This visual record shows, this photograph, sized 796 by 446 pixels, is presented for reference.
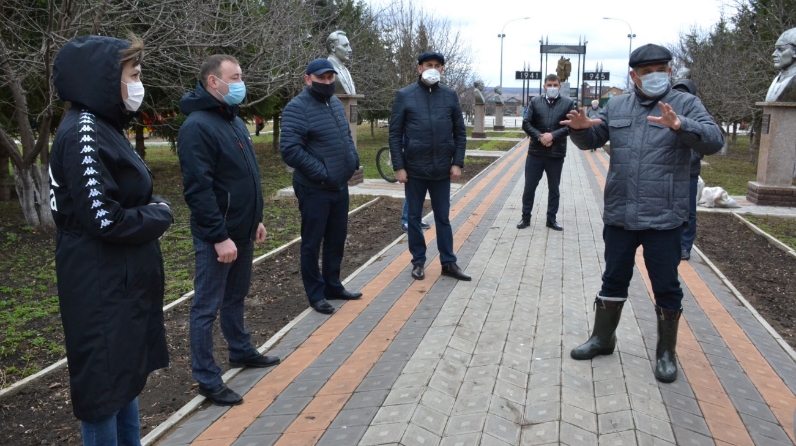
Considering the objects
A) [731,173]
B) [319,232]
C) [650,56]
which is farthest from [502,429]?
[731,173]

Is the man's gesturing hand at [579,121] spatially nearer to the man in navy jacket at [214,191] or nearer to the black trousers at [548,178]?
the man in navy jacket at [214,191]

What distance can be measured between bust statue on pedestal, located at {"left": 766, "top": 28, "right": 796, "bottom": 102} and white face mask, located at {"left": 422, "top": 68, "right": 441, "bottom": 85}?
7.56m

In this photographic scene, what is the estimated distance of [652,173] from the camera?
3754 millimetres

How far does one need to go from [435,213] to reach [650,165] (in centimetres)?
261

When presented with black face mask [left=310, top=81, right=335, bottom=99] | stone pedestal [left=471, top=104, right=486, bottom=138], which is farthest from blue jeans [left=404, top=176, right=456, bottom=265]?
stone pedestal [left=471, top=104, right=486, bottom=138]

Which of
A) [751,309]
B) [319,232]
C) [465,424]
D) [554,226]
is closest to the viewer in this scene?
[465,424]

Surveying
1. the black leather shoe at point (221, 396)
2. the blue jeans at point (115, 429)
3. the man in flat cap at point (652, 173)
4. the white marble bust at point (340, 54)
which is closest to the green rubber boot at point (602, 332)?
the man in flat cap at point (652, 173)

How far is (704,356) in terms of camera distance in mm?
4285

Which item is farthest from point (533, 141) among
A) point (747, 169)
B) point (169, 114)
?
point (747, 169)

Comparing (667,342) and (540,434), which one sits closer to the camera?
(540,434)

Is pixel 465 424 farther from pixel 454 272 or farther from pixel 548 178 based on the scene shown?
pixel 548 178

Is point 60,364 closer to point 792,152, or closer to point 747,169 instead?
point 792,152

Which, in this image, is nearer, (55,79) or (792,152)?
(55,79)

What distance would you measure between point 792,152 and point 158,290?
11257 mm
